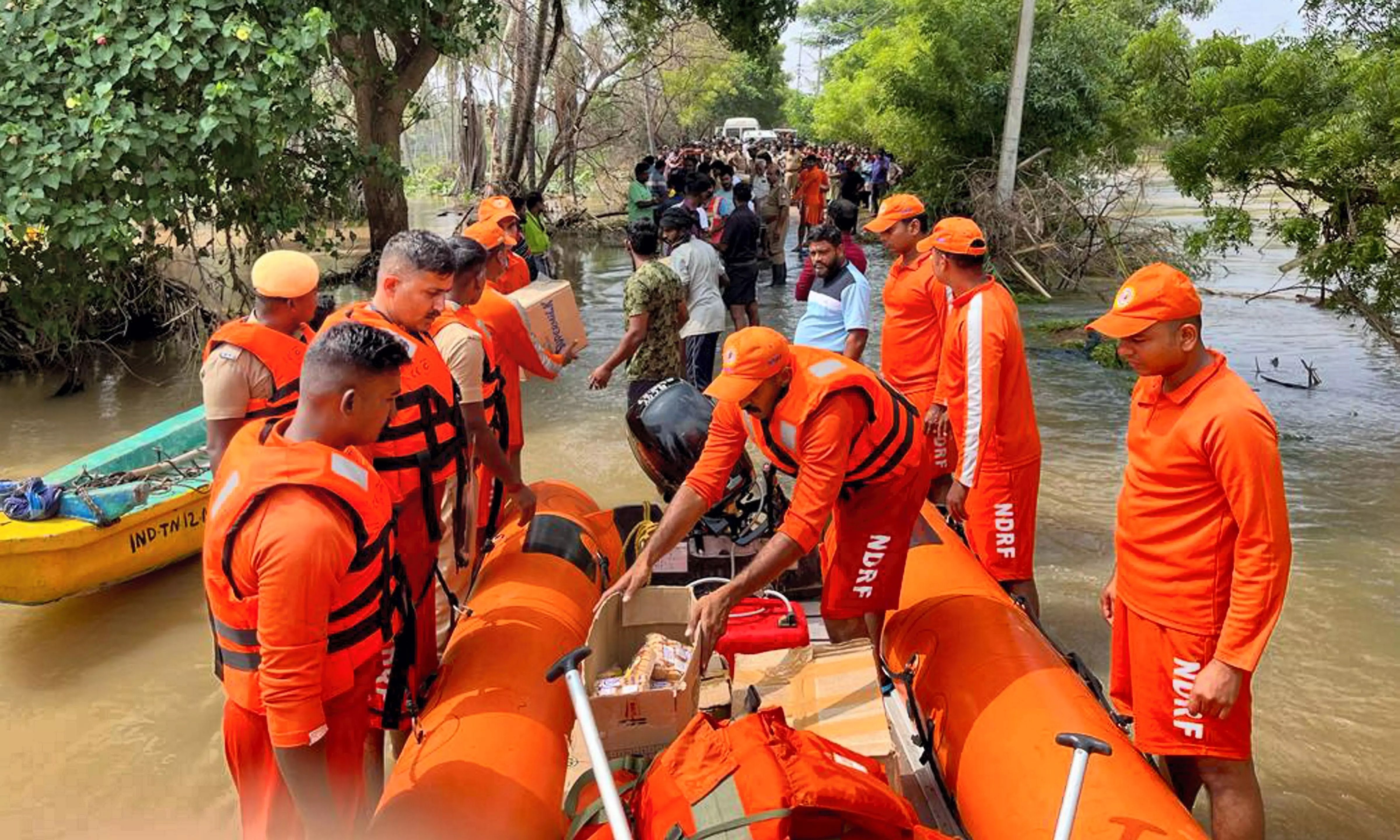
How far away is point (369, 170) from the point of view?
11648 mm

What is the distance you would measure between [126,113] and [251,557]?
25.1 ft

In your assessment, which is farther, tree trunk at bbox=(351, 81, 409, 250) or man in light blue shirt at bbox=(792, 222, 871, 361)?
tree trunk at bbox=(351, 81, 409, 250)

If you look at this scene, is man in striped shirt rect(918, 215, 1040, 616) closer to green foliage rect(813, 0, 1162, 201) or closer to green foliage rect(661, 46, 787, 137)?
green foliage rect(813, 0, 1162, 201)

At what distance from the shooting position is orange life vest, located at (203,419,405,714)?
2.37 m

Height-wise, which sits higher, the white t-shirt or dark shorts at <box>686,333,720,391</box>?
the white t-shirt

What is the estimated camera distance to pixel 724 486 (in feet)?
12.8

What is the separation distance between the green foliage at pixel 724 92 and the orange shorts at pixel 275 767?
84.9 feet

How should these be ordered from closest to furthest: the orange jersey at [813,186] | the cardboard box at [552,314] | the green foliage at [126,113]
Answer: the cardboard box at [552,314] → the green foliage at [126,113] → the orange jersey at [813,186]

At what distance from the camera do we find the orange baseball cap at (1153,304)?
2.89 metres

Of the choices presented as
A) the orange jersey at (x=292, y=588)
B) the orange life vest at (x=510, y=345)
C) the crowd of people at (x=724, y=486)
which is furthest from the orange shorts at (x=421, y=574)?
the orange life vest at (x=510, y=345)

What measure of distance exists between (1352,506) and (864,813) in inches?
256

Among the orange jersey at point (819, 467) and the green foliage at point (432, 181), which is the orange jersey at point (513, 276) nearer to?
the orange jersey at point (819, 467)

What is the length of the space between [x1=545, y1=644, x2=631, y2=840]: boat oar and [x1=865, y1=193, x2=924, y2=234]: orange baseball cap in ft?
10.9

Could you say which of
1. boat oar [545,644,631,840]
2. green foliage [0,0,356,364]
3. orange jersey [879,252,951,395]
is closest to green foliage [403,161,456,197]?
green foliage [0,0,356,364]
